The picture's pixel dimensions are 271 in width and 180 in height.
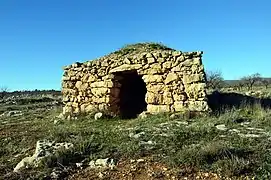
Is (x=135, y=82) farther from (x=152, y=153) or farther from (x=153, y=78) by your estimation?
(x=152, y=153)

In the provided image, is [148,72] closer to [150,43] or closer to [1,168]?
[150,43]

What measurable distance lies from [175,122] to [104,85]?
3908 millimetres

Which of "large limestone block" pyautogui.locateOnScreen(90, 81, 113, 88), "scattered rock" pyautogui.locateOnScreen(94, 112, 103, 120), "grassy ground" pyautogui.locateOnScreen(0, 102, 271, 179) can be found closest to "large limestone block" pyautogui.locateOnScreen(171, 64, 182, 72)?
"grassy ground" pyautogui.locateOnScreen(0, 102, 271, 179)

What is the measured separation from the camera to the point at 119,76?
545 inches

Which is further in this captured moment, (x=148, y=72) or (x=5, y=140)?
(x=148, y=72)

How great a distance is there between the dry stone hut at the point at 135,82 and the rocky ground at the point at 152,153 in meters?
2.17

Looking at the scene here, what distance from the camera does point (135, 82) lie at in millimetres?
15836

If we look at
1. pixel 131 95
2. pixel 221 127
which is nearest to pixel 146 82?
pixel 131 95

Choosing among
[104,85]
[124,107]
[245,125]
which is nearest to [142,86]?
[124,107]

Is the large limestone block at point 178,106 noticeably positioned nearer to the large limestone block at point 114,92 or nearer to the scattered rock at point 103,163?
the large limestone block at point 114,92

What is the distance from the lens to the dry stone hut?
12.1 m

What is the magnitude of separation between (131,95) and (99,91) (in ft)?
7.99

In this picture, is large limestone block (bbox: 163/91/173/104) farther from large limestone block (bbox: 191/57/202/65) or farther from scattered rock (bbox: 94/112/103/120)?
scattered rock (bbox: 94/112/103/120)

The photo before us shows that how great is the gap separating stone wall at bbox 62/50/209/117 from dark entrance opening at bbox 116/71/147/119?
1.23 ft
